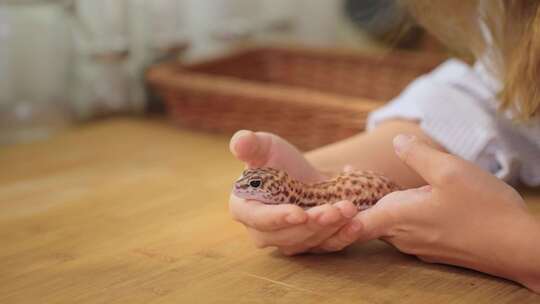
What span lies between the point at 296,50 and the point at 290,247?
99 cm

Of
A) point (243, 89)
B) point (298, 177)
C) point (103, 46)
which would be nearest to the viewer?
point (298, 177)

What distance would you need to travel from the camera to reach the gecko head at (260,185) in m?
0.82

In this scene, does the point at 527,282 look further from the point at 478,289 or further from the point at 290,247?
the point at 290,247

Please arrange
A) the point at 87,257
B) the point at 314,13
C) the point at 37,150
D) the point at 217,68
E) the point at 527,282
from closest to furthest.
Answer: the point at 527,282, the point at 87,257, the point at 37,150, the point at 217,68, the point at 314,13

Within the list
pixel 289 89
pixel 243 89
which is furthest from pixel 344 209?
pixel 289 89

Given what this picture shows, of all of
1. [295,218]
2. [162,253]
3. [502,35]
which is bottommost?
[162,253]

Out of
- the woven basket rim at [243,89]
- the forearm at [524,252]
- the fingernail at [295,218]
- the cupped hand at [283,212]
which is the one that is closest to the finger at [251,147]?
the cupped hand at [283,212]

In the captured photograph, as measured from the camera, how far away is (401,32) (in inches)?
47.3

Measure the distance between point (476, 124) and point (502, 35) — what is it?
0.57ft

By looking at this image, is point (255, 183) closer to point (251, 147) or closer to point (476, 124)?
point (251, 147)

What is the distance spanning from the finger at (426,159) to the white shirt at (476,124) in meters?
0.30

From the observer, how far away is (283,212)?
2.59ft

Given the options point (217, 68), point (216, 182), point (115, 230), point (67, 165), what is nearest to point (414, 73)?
point (217, 68)

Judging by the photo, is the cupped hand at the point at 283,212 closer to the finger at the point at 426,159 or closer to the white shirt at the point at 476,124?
the finger at the point at 426,159
